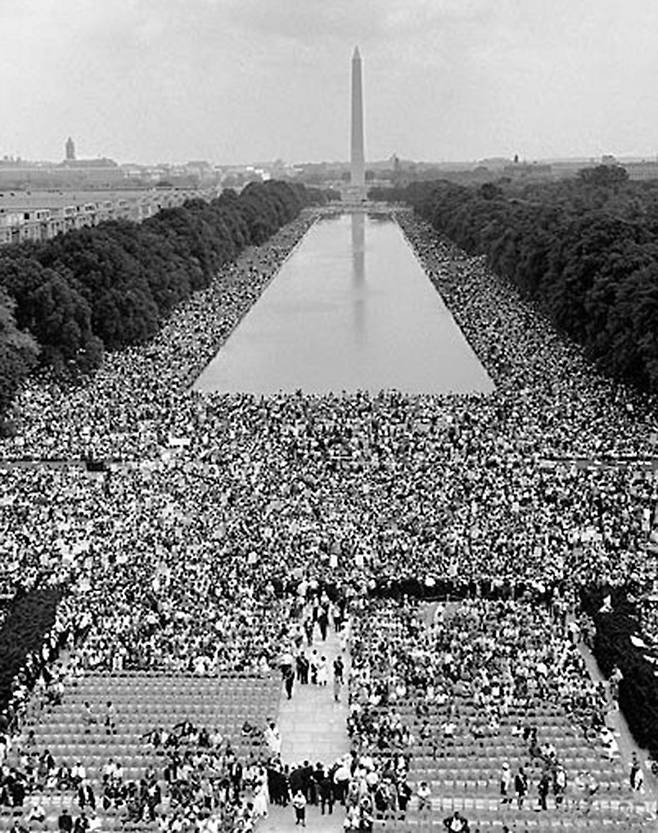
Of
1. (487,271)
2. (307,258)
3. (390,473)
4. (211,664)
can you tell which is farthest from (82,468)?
(307,258)

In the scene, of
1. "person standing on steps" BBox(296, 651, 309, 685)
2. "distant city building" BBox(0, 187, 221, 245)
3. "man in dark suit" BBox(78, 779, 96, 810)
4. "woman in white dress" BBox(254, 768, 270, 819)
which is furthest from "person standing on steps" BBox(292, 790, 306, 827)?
"distant city building" BBox(0, 187, 221, 245)

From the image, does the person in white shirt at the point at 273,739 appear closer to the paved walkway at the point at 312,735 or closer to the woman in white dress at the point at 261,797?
the paved walkway at the point at 312,735

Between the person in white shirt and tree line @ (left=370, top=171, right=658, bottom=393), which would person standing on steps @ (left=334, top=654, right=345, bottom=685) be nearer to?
the person in white shirt

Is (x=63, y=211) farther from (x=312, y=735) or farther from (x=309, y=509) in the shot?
(x=312, y=735)

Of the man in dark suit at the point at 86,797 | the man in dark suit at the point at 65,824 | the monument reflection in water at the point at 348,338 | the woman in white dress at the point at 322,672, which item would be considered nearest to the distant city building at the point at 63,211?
the monument reflection in water at the point at 348,338

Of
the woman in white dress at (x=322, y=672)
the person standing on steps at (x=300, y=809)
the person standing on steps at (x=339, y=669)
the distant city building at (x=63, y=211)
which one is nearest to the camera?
the person standing on steps at (x=300, y=809)

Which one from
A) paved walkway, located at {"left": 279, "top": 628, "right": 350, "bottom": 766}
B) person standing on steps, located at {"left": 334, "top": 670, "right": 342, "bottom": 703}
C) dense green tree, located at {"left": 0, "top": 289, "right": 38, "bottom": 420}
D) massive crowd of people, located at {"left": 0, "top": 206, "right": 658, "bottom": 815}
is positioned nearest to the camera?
paved walkway, located at {"left": 279, "top": 628, "right": 350, "bottom": 766}

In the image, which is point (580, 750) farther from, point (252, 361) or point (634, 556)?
point (252, 361)
